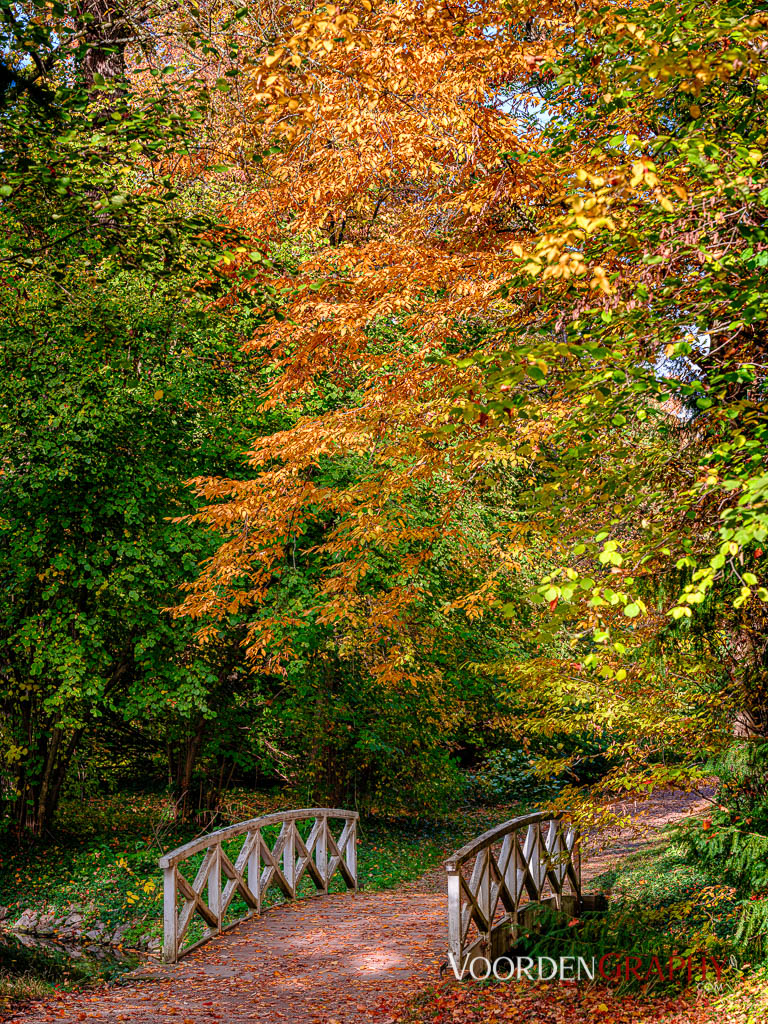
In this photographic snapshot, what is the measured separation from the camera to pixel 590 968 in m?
7.53

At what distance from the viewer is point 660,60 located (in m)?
4.09

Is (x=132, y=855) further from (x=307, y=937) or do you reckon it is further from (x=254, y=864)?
(x=307, y=937)

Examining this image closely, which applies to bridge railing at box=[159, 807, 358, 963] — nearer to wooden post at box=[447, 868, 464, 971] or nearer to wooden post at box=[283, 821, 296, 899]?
wooden post at box=[283, 821, 296, 899]

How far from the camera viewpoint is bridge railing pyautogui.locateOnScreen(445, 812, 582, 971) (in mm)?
7211

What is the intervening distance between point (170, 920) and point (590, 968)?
3678 mm

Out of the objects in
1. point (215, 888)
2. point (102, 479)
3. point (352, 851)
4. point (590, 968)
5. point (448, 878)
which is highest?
point (102, 479)

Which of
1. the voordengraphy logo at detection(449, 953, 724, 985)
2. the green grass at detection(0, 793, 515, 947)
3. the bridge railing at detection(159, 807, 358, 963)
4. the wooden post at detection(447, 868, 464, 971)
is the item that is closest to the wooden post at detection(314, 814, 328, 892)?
the bridge railing at detection(159, 807, 358, 963)

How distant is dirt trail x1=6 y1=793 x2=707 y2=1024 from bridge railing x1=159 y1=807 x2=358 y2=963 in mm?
246

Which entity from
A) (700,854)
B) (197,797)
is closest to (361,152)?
(700,854)

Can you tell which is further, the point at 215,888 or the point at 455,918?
the point at 215,888

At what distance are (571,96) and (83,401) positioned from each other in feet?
20.7

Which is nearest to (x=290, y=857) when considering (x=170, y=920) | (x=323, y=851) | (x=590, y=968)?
(x=323, y=851)

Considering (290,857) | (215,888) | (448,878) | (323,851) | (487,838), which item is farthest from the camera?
(323,851)

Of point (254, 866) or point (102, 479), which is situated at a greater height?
point (102, 479)
